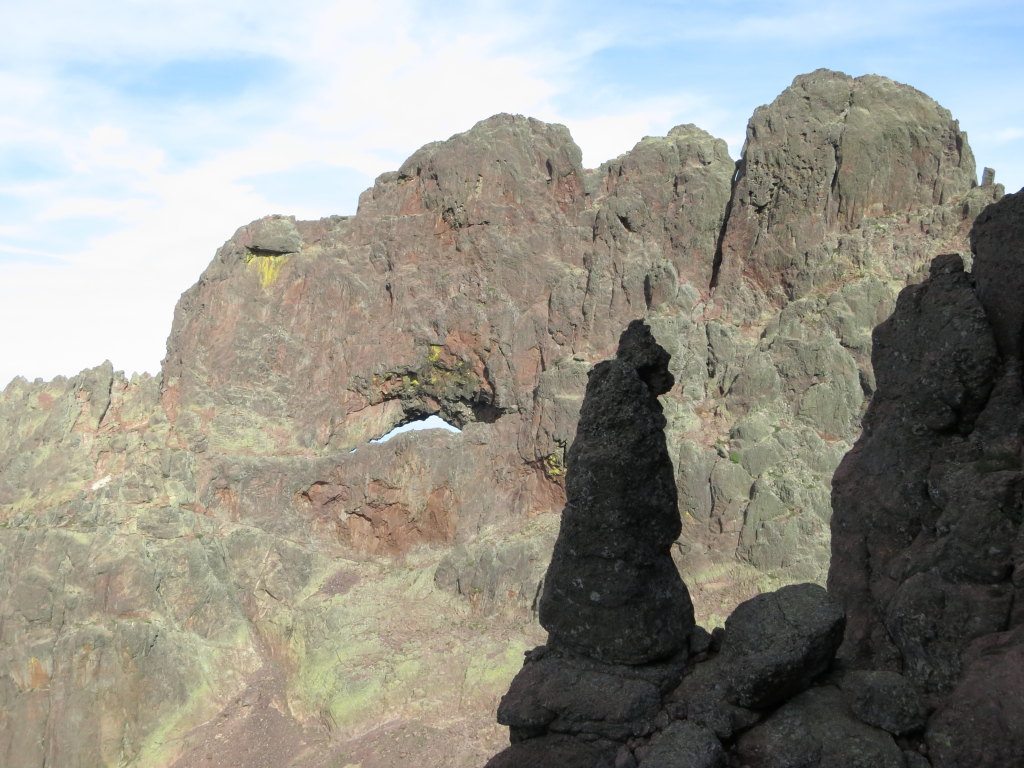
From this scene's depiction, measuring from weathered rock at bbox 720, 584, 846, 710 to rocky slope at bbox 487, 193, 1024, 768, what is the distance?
0.03m

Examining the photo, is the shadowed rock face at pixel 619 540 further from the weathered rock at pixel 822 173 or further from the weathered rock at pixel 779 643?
the weathered rock at pixel 822 173

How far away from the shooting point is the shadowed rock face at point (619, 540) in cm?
1183

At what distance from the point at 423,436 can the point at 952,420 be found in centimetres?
3082

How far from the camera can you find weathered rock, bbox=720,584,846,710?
994cm

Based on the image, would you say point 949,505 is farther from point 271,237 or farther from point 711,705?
point 271,237

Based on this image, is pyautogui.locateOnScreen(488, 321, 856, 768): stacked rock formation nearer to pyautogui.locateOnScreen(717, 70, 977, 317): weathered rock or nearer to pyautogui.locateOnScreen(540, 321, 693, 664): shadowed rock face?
pyautogui.locateOnScreen(540, 321, 693, 664): shadowed rock face

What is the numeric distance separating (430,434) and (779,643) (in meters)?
30.4

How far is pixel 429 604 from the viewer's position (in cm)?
3425

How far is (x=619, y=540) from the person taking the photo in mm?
12094

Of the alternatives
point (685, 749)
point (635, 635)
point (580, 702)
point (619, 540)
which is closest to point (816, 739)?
point (685, 749)

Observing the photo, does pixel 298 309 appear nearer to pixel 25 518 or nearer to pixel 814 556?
pixel 25 518

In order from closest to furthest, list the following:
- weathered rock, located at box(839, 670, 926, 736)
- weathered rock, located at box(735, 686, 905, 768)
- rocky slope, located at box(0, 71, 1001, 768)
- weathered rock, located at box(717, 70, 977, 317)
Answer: weathered rock, located at box(735, 686, 905, 768) → weathered rock, located at box(839, 670, 926, 736) → rocky slope, located at box(0, 71, 1001, 768) → weathered rock, located at box(717, 70, 977, 317)

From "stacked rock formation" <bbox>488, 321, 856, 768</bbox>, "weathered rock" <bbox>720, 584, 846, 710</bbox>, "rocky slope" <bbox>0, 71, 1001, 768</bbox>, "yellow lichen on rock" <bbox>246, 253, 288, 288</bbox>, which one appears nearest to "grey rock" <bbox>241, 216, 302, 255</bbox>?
"rocky slope" <bbox>0, 71, 1001, 768</bbox>

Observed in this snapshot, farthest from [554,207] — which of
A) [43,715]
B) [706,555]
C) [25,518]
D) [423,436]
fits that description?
[43,715]
